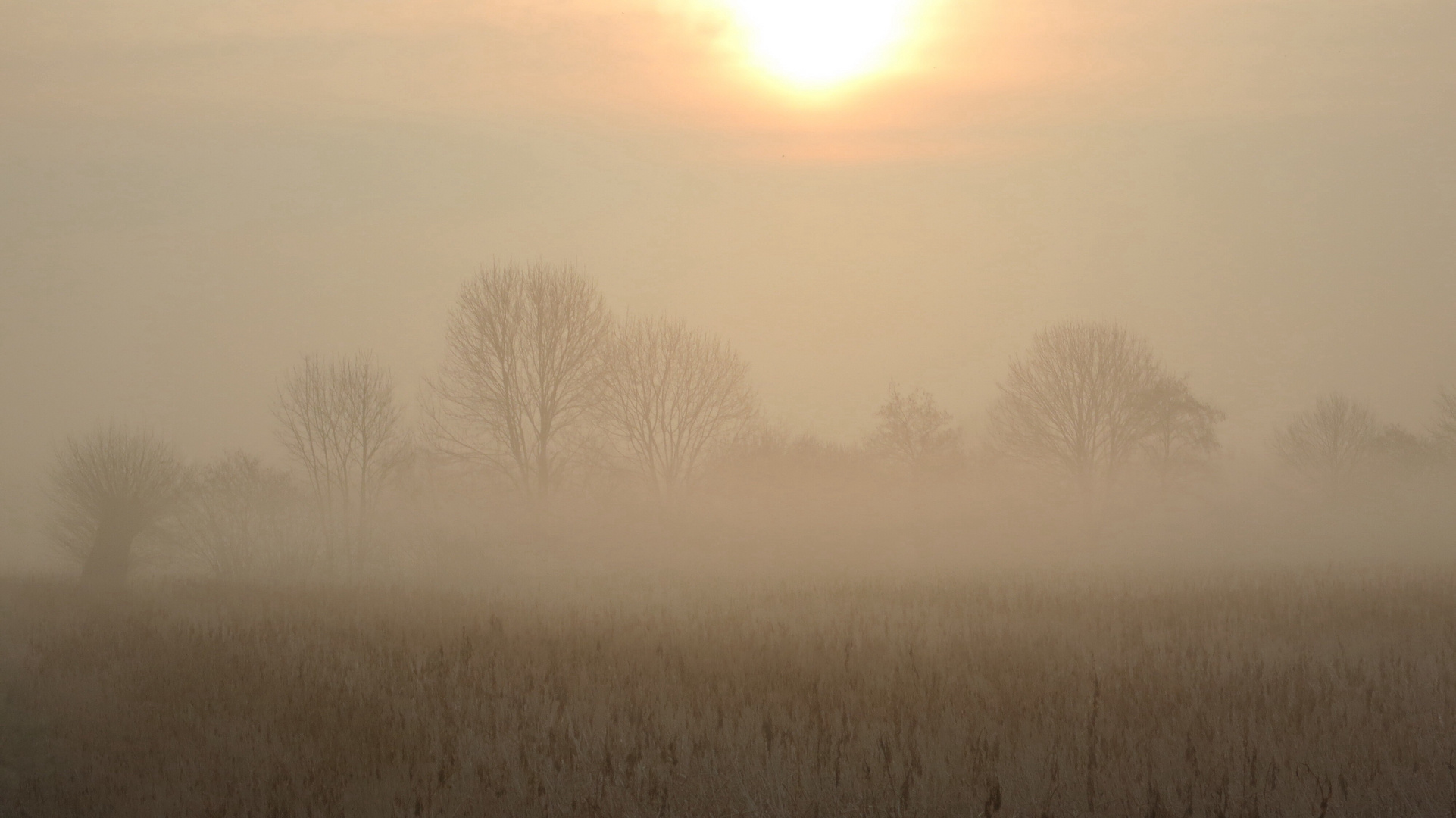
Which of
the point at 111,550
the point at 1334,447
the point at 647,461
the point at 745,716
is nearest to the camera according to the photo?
the point at 745,716

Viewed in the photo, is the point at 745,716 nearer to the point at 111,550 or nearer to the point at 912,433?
the point at 111,550

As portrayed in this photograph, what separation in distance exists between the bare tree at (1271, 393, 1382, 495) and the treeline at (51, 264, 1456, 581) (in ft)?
2.30

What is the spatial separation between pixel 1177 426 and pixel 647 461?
84.6 ft

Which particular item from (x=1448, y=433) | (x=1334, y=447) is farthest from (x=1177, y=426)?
(x=1448, y=433)

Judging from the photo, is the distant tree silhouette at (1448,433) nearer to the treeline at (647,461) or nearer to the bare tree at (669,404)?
the treeline at (647,461)

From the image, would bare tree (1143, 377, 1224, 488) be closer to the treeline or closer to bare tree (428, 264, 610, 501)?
the treeline

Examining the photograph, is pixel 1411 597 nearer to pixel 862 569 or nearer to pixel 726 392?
pixel 862 569

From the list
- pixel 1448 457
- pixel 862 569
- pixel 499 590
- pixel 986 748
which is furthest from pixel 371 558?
pixel 1448 457

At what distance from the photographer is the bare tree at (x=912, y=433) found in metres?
45.8

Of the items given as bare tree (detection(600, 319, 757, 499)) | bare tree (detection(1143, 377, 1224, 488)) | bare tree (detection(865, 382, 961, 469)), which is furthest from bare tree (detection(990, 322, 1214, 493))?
bare tree (detection(600, 319, 757, 499))

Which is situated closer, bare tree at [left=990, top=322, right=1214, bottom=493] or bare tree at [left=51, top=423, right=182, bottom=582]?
bare tree at [left=51, top=423, right=182, bottom=582]

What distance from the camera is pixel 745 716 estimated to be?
26.6ft

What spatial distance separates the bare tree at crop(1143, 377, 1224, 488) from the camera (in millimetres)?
45469

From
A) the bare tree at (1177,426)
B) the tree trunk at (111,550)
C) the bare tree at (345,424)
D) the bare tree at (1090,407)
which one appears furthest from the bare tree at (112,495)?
the bare tree at (1177,426)
